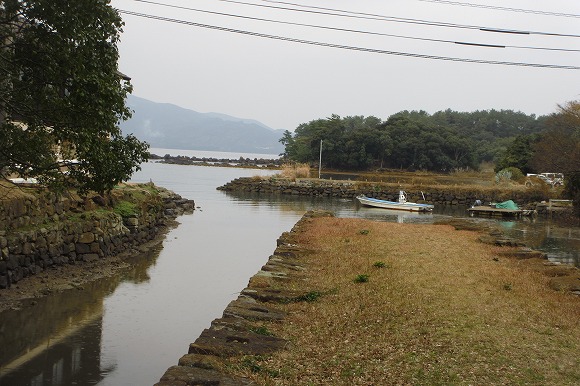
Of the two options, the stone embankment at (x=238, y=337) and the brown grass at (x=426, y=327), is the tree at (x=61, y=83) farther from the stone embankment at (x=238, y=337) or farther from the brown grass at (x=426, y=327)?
the brown grass at (x=426, y=327)

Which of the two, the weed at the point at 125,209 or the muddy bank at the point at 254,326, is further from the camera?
the weed at the point at 125,209

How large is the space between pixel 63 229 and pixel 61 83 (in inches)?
319

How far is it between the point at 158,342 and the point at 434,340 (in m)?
5.82

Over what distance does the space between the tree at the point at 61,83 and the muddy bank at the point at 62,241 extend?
3938 millimetres

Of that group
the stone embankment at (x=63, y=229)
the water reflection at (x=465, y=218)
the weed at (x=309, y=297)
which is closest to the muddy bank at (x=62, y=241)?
the stone embankment at (x=63, y=229)

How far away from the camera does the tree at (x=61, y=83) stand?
10.9m

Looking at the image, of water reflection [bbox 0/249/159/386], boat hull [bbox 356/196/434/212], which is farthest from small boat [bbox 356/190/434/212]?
water reflection [bbox 0/249/159/386]

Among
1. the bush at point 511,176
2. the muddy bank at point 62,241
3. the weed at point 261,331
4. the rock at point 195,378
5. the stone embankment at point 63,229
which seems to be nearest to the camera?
the rock at point 195,378

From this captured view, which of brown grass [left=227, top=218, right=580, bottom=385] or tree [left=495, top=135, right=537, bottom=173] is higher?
tree [left=495, top=135, right=537, bottom=173]

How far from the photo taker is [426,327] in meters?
9.29

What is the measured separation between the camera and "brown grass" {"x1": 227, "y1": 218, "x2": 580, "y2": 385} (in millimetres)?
7457

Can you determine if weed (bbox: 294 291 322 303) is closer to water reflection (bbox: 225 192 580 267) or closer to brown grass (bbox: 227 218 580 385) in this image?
brown grass (bbox: 227 218 580 385)

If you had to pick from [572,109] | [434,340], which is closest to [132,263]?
[434,340]

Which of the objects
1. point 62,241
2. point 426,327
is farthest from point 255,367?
point 62,241
